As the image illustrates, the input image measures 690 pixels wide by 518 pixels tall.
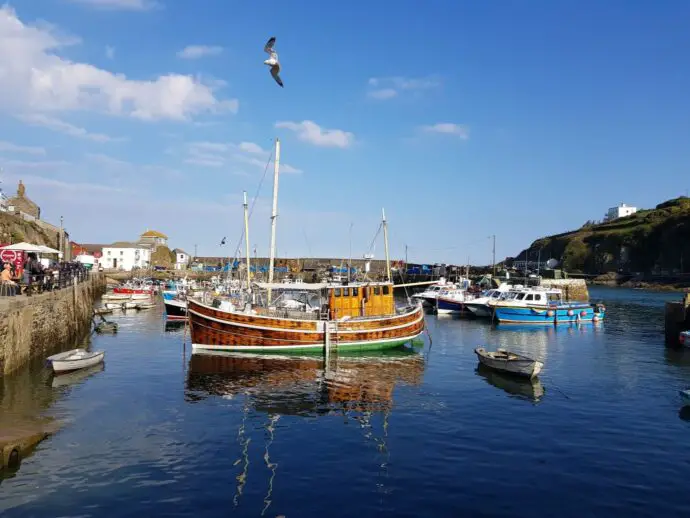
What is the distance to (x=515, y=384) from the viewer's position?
84.2 feet

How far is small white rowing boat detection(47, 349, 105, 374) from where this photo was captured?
24.5 meters

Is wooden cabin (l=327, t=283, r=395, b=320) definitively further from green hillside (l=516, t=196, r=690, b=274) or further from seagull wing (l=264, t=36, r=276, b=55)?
green hillside (l=516, t=196, r=690, b=274)

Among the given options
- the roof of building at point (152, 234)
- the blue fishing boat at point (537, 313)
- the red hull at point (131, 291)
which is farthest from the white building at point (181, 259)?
the blue fishing boat at point (537, 313)

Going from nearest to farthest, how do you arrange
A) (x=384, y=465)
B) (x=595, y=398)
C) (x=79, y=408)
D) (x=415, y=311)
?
1. (x=384, y=465)
2. (x=79, y=408)
3. (x=595, y=398)
4. (x=415, y=311)

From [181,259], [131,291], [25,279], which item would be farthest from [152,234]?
[25,279]

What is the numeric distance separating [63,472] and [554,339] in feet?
126

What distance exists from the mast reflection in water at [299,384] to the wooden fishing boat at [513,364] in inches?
150

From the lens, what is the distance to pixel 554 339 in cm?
4300

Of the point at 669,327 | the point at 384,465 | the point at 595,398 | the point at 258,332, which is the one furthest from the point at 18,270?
the point at 669,327

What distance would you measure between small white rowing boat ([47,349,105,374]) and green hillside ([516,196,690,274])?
141850mm

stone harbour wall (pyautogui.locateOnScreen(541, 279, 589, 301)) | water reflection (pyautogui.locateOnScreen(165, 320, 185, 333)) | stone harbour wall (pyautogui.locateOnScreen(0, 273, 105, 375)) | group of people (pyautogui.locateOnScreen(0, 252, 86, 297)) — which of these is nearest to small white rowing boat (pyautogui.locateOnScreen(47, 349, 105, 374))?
stone harbour wall (pyautogui.locateOnScreen(0, 273, 105, 375))

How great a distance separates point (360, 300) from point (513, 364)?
11618mm

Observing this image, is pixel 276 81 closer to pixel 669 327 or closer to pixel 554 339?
pixel 554 339

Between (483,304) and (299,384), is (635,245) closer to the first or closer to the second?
(483,304)
